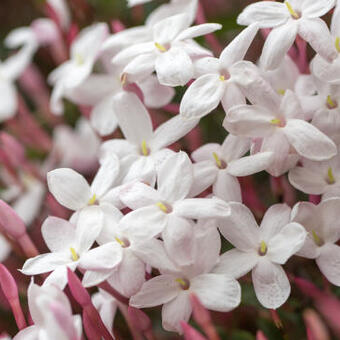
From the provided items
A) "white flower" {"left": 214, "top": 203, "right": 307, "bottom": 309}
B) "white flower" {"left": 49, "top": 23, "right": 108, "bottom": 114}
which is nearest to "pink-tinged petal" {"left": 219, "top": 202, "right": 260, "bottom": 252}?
"white flower" {"left": 214, "top": 203, "right": 307, "bottom": 309}

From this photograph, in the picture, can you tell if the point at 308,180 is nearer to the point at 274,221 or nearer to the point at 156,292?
the point at 274,221

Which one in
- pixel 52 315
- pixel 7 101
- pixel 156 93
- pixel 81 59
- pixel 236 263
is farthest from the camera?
pixel 7 101

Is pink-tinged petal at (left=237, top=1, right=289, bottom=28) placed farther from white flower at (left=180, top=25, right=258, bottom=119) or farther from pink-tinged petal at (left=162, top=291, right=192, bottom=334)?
pink-tinged petal at (left=162, top=291, right=192, bottom=334)

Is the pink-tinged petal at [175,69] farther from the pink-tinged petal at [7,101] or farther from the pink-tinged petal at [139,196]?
the pink-tinged petal at [7,101]

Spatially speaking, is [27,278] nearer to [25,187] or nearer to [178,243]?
[25,187]

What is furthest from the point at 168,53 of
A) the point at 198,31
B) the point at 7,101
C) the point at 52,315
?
the point at 7,101
